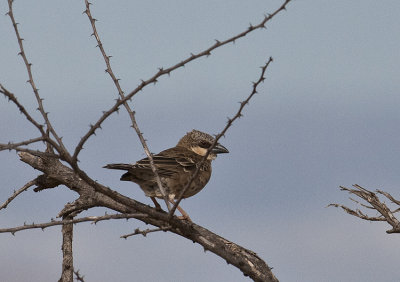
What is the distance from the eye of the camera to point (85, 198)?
7.26m

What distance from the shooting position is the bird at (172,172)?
769 centimetres

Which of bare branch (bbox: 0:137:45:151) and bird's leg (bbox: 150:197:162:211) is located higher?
bird's leg (bbox: 150:197:162:211)

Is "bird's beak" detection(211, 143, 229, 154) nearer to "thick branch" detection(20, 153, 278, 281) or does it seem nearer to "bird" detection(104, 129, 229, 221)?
"bird" detection(104, 129, 229, 221)

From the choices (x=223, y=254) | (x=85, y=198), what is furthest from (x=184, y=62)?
(x=85, y=198)

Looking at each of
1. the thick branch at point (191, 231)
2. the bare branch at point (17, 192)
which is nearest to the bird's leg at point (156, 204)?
the thick branch at point (191, 231)

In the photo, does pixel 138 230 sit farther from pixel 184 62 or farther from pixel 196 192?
pixel 196 192

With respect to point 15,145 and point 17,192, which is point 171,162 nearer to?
point 17,192

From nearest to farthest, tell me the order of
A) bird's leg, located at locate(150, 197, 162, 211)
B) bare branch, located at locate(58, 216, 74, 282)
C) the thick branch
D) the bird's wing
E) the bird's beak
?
1. the thick branch
2. bare branch, located at locate(58, 216, 74, 282)
3. bird's leg, located at locate(150, 197, 162, 211)
4. the bird's wing
5. the bird's beak

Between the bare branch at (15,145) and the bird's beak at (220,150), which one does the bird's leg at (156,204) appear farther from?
the bare branch at (15,145)

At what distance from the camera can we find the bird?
7691mm

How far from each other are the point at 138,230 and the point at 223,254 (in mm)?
1323

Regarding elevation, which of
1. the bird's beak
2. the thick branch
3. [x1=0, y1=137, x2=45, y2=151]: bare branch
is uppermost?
the bird's beak

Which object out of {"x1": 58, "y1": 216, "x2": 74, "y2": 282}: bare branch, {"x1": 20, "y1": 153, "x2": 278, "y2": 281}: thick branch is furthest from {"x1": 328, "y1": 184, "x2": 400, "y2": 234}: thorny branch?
{"x1": 58, "y1": 216, "x2": 74, "y2": 282}: bare branch

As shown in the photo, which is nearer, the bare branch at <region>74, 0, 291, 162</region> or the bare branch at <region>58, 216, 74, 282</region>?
the bare branch at <region>74, 0, 291, 162</region>
